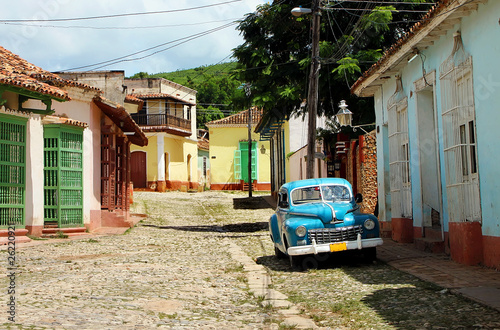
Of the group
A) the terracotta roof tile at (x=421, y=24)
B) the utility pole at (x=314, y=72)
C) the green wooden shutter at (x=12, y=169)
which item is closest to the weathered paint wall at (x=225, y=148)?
the utility pole at (x=314, y=72)

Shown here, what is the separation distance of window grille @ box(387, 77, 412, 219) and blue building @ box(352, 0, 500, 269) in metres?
0.02

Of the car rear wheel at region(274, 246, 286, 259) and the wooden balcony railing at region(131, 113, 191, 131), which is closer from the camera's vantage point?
the car rear wheel at region(274, 246, 286, 259)

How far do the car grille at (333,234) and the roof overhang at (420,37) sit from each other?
11.8ft

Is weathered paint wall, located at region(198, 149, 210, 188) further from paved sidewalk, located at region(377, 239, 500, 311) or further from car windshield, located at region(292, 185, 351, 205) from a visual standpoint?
paved sidewalk, located at region(377, 239, 500, 311)

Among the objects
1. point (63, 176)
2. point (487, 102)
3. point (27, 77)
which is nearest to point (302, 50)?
point (63, 176)

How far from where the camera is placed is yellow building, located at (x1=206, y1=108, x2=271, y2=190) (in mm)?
47094

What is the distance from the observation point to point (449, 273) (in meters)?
8.49

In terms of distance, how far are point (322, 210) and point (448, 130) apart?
2485mm

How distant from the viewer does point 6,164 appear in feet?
46.4

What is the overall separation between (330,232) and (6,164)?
8.23m

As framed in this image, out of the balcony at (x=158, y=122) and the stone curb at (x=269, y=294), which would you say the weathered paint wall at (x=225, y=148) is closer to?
the balcony at (x=158, y=122)

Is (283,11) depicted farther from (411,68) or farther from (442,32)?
(442,32)

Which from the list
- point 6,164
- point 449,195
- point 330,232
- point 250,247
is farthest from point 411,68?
point 6,164

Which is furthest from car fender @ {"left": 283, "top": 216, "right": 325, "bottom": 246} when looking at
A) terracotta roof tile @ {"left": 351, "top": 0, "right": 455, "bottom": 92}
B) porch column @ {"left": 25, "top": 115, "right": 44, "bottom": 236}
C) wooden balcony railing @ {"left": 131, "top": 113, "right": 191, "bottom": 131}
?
wooden balcony railing @ {"left": 131, "top": 113, "right": 191, "bottom": 131}
